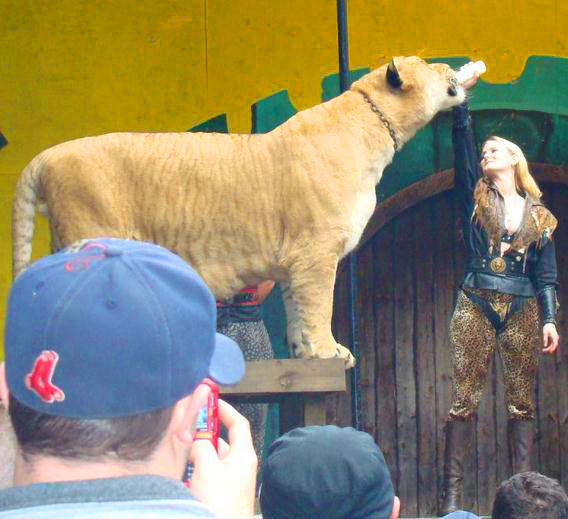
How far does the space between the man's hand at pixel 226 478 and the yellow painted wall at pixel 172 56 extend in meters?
4.07

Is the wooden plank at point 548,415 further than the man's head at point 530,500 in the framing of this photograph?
Yes

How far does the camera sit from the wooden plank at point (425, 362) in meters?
5.73

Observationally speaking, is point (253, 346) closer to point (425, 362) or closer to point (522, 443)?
point (522, 443)

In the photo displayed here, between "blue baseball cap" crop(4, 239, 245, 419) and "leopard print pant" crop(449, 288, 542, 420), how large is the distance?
3392 mm

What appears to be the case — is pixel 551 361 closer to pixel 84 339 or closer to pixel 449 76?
pixel 449 76

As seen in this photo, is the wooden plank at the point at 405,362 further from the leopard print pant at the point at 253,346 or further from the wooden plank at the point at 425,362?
the leopard print pant at the point at 253,346

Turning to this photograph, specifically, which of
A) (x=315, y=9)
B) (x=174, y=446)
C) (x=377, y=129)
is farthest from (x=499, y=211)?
(x=174, y=446)

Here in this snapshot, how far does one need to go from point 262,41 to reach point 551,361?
2.21 metres

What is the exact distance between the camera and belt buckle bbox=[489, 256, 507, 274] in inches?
172

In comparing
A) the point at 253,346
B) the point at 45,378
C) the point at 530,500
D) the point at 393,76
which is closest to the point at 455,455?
the point at 253,346

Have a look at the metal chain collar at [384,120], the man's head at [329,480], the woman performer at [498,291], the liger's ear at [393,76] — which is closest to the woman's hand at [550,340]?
the woman performer at [498,291]

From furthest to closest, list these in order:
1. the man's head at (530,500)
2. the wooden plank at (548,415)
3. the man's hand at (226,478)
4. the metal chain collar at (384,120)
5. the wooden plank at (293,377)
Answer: the wooden plank at (548,415), the metal chain collar at (384,120), the wooden plank at (293,377), the man's head at (530,500), the man's hand at (226,478)

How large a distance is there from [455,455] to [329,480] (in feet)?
8.87

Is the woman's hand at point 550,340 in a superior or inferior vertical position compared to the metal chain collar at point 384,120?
inferior
